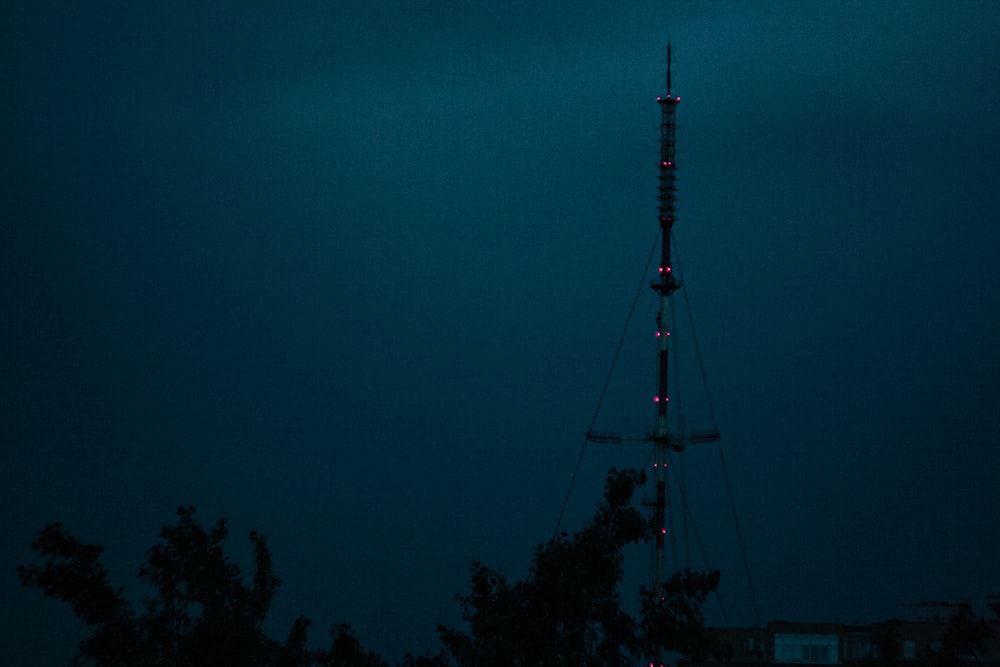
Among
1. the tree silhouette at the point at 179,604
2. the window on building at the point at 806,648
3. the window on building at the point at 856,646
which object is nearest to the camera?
the tree silhouette at the point at 179,604

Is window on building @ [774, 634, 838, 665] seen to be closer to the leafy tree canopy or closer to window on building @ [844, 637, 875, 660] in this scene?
window on building @ [844, 637, 875, 660]

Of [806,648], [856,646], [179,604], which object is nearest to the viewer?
[179,604]

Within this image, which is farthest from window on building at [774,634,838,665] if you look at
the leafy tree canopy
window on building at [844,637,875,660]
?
the leafy tree canopy

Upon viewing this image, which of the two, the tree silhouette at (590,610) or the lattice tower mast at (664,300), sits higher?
the lattice tower mast at (664,300)

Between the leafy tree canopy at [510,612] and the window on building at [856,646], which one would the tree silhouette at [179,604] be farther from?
the window on building at [856,646]

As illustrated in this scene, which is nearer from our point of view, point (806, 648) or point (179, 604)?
point (179, 604)

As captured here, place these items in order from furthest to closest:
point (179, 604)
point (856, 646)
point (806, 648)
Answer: point (806, 648)
point (856, 646)
point (179, 604)

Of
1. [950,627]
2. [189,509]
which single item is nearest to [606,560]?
[950,627]

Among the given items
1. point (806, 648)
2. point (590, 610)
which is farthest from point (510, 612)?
point (806, 648)

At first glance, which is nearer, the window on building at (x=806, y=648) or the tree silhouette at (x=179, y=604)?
the tree silhouette at (x=179, y=604)

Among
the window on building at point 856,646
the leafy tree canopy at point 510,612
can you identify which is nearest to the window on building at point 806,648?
the window on building at point 856,646

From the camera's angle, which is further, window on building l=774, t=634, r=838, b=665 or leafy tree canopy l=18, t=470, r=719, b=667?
window on building l=774, t=634, r=838, b=665

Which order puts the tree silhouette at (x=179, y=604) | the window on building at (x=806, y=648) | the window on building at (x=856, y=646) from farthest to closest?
the window on building at (x=806, y=648) → the window on building at (x=856, y=646) → the tree silhouette at (x=179, y=604)

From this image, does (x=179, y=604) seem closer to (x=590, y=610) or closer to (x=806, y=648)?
(x=590, y=610)
